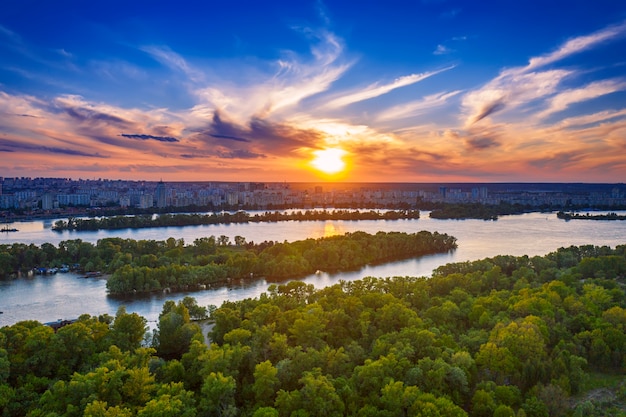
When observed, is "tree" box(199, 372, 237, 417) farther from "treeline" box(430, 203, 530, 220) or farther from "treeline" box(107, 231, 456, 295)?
"treeline" box(430, 203, 530, 220)

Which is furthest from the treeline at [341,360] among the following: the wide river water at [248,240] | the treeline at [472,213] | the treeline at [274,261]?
the treeline at [472,213]

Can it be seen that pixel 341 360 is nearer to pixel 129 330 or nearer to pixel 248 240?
pixel 129 330

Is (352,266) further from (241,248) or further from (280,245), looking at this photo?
(241,248)

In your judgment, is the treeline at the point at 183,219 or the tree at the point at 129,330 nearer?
the tree at the point at 129,330

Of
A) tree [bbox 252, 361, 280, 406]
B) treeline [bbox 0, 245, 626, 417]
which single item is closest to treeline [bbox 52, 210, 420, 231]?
treeline [bbox 0, 245, 626, 417]

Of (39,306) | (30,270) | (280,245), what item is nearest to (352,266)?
(280,245)

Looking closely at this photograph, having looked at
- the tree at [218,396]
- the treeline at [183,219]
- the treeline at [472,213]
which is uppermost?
the treeline at [472,213]

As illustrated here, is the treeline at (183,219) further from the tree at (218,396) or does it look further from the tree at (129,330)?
the tree at (218,396)
